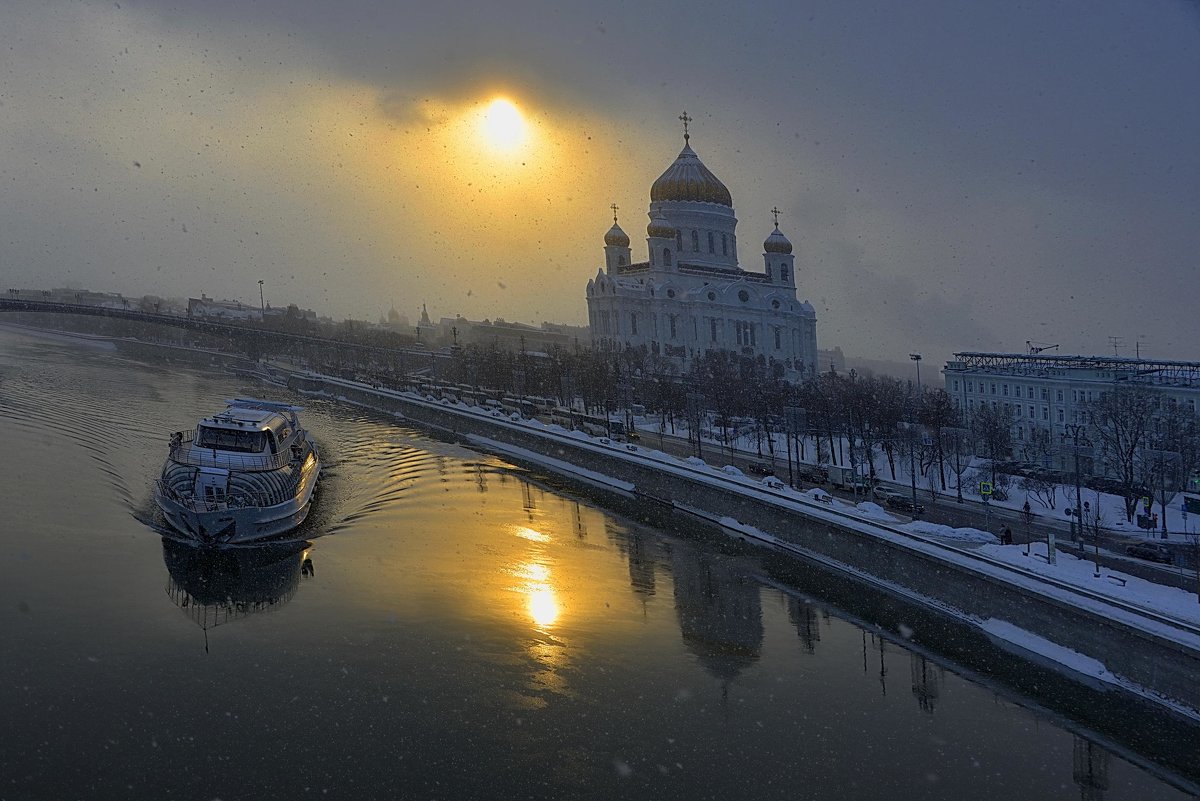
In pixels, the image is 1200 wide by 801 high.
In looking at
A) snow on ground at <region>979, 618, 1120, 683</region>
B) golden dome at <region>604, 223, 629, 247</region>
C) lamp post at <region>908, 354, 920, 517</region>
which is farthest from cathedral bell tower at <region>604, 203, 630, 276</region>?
snow on ground at <region>979, 618, 1120, 683</region>

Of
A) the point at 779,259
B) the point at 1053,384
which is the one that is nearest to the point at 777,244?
the point at 779,259

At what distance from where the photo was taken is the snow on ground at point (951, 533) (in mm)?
15727

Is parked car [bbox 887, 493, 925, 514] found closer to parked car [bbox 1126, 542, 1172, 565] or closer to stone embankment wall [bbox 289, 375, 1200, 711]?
stone embankment wall [bbox 289, 375, 1200, 711]

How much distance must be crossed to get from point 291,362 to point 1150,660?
2800 inches

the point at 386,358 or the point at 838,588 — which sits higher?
the point at 386,358

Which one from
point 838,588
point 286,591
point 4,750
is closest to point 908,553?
point 838,588

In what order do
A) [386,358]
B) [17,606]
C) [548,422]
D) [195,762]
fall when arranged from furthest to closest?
[386,358] → [548,422] → [17,606] → [195,762]

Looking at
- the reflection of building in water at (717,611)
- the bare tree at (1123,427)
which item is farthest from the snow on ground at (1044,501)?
the reflection of building in water at (717,611)

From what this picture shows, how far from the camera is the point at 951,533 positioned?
15.9m

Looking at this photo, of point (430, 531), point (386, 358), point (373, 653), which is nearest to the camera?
point (373, 653)

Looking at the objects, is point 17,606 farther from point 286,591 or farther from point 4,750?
point 4,750

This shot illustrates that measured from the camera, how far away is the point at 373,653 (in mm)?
12516

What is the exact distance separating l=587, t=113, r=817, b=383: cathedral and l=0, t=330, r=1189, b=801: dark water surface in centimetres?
3594

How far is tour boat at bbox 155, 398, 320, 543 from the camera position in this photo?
18.0 m
